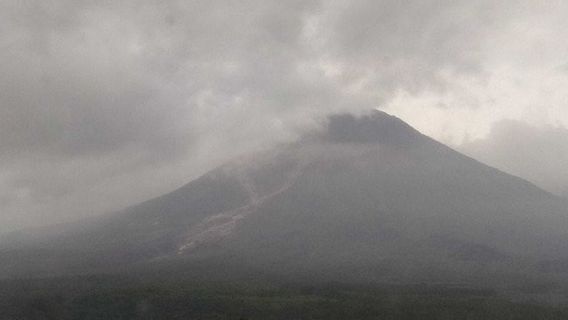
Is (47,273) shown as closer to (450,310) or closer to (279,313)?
(279,313)

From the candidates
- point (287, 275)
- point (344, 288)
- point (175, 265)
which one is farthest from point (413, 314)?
point (175, 265)

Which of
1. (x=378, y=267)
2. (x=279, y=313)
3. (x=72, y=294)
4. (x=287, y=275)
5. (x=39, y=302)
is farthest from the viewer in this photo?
(x=378, y=267)

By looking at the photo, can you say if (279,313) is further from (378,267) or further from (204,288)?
(378,267)

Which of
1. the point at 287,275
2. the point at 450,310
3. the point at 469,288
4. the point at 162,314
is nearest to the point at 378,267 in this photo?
the point at 287,275

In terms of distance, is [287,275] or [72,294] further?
[287,275]

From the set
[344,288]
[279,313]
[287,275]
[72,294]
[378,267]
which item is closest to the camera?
[279,313]

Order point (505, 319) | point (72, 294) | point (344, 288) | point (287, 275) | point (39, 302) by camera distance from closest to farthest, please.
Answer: point (505, 319) < point (39, 302) < point (72, 294) < point (344, 288) < point (287, 275)
